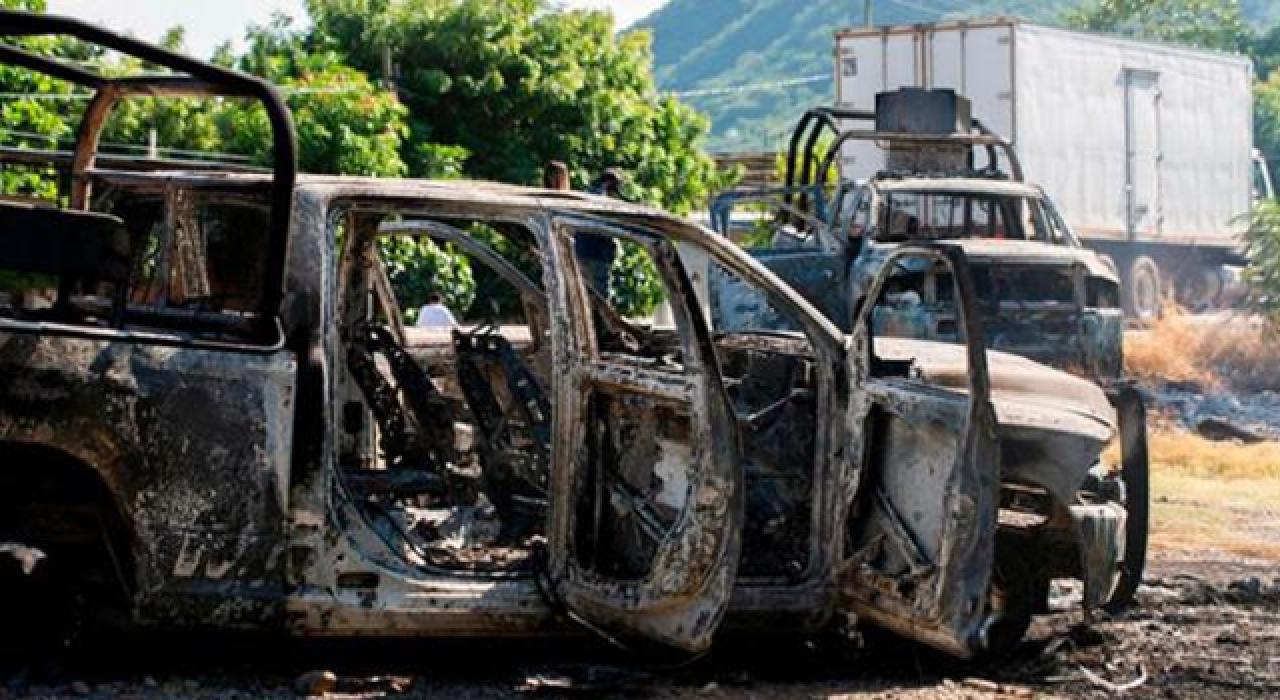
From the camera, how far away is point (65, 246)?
629 cm

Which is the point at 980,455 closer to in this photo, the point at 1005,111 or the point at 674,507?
the point at 674,507

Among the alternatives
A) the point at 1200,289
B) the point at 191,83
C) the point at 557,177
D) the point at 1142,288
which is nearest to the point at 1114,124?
the point at 1142,288

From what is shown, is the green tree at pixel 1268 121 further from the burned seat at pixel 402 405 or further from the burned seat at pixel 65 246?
the burned seat at pixel 65 246

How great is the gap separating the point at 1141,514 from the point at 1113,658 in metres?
1.02

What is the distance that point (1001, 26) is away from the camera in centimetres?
2842

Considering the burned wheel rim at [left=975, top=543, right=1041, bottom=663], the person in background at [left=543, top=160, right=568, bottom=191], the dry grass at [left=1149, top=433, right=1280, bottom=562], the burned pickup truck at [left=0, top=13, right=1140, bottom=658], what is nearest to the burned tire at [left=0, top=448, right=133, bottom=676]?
the burned pickup truck at [left=0, top=13, right=1140, bottom=658]

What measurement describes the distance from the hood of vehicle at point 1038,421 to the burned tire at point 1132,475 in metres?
0.85

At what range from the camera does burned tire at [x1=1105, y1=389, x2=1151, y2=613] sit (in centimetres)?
855

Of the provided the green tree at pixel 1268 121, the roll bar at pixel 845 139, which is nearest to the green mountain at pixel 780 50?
the green tree at pixel 1268 121

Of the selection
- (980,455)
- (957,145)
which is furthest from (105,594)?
(957,145)

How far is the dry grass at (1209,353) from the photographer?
23.2 meters

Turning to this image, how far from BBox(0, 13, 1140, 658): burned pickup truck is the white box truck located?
68.2ft

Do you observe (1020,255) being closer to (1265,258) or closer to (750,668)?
(750,668)

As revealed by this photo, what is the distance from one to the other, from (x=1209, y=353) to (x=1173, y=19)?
6471 centimetres
